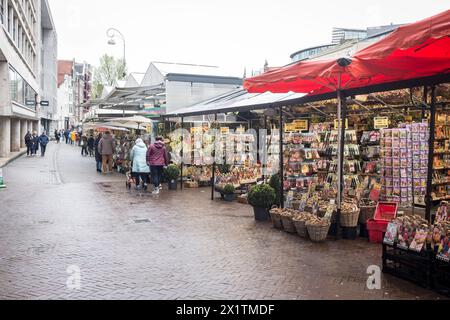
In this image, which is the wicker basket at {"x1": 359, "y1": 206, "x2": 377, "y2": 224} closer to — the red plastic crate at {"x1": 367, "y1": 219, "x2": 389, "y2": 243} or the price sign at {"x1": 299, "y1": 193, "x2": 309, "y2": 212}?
the red plastic crate at {"x1": 367, "y1": 219, "x2": 389, "y2": 243}

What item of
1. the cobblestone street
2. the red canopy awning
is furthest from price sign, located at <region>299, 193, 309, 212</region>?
the red canopy awning

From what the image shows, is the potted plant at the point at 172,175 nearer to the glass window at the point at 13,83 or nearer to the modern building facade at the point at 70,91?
the glass window at the point at 13,83

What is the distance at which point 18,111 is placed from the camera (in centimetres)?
2792

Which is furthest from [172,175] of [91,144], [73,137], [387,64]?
[73,137]

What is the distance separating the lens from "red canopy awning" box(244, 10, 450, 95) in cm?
472

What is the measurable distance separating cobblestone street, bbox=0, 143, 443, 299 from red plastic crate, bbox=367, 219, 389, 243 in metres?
0.33

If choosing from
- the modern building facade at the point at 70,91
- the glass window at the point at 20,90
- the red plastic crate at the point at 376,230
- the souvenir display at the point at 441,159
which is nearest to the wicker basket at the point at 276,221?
the red plastic crate at the point at 376,230

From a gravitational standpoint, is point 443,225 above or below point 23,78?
below

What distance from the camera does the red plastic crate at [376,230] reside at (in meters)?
7.58

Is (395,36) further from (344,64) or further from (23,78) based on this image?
(23,78)
